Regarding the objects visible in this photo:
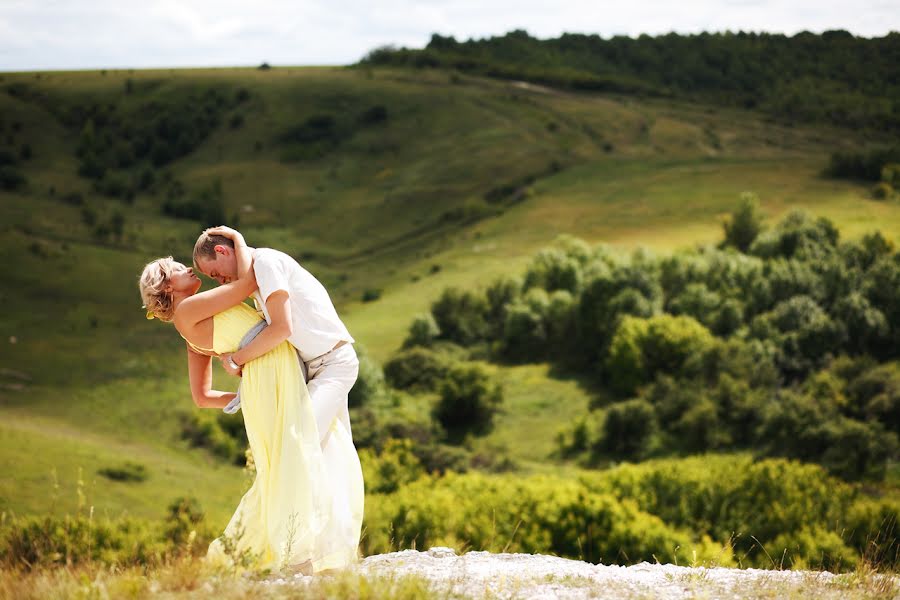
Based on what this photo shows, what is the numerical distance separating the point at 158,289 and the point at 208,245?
0.61 meters

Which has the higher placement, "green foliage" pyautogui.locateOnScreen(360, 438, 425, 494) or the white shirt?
the white shirt

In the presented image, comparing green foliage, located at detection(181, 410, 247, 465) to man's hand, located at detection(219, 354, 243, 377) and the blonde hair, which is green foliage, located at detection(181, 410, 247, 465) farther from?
the blonde hair

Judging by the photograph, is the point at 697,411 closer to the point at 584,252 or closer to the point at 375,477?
the point at 375,477

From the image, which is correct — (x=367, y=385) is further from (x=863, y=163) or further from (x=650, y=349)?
(x=863, y=163)

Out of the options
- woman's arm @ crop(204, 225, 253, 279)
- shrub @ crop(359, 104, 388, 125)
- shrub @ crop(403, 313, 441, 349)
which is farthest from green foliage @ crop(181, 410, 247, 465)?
shrub @ crop(359, 104, 388, 125)

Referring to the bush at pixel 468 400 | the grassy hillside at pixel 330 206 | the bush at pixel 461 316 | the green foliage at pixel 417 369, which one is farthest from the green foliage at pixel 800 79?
the bush at pixel 468 400

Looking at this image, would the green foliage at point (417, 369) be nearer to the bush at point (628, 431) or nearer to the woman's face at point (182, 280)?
the bush at point (628, 431)

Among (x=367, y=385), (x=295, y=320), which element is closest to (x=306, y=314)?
(x=295, y=320)

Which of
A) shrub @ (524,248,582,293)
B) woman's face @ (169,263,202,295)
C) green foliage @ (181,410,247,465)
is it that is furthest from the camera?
shrub @ (524,248,582,293)

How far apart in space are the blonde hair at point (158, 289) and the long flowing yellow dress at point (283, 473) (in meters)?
0.46

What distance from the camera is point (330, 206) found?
146 metres

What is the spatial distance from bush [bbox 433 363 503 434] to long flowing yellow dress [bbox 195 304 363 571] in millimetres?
57147

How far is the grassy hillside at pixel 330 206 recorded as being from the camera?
6347 cm

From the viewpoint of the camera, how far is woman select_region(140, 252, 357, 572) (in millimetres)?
7984
